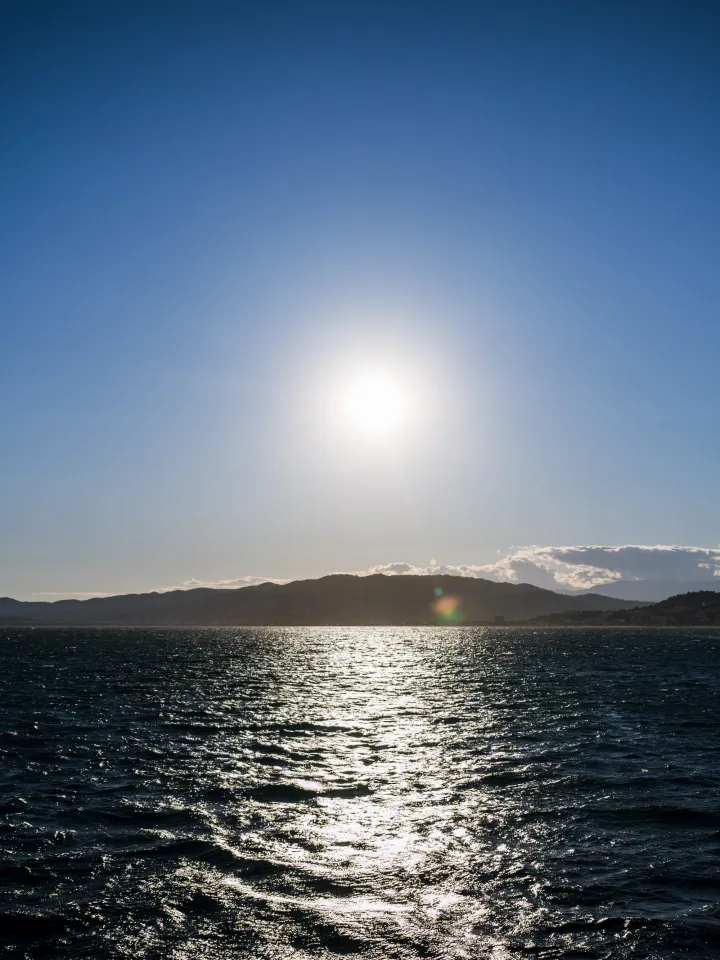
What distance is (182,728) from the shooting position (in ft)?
162

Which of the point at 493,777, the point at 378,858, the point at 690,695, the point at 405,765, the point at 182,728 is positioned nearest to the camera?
the point at 378,858

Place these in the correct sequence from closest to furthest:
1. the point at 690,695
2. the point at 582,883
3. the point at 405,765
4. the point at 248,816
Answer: the point at 582,883
the point at 248,816
the point at 405,765
the point at 690,695

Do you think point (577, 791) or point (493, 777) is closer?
point (577, 791)

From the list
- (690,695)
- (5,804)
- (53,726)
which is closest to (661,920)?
(5,804)

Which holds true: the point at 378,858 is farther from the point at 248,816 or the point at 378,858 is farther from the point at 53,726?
the point at 53,726

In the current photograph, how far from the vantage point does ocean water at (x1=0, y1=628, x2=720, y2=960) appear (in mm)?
17953

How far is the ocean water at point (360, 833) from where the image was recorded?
18.0 meters

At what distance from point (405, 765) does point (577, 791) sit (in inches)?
369

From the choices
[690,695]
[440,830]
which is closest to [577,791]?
[440,830]

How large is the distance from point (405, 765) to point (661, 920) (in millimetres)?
19646

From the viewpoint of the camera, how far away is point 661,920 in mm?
18766

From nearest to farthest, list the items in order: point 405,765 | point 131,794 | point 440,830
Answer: point 440,830 → point 131,794 → point 405,765

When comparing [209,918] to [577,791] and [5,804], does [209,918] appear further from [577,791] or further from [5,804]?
[577,791]

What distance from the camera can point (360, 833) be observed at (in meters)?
25.7
